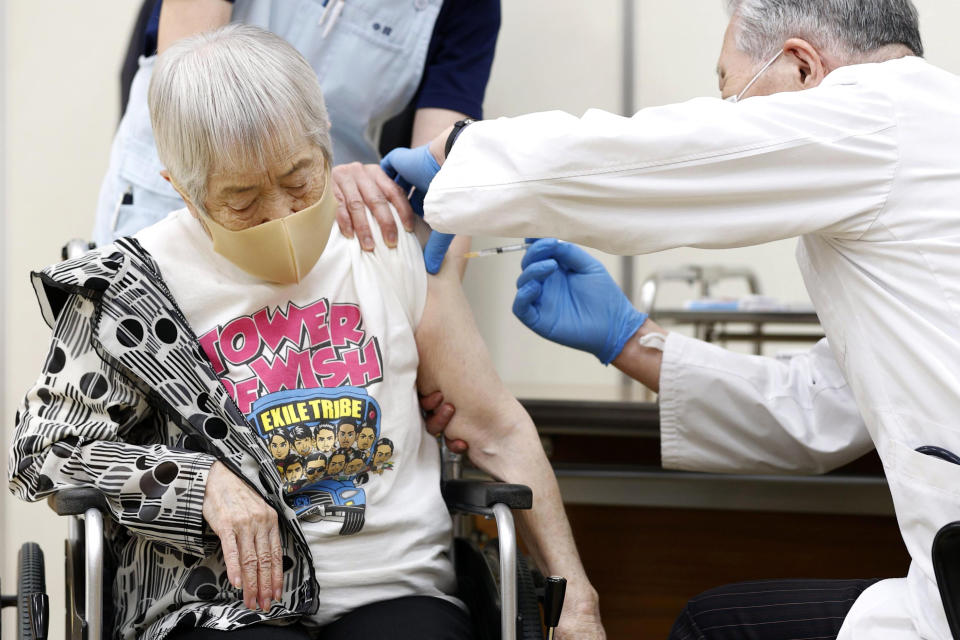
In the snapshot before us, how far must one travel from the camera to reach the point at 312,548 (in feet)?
4.61

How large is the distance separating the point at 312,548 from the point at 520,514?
0.38 metres

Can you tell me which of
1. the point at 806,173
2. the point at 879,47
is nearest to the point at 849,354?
the point at 806,173

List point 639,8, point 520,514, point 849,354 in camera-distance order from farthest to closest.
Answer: point 639,8
point 520,514
point 849,354

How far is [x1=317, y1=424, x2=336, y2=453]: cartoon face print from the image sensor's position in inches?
55.5

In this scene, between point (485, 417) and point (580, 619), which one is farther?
point (485, 417)

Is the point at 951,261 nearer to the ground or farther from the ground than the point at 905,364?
farther from the ground

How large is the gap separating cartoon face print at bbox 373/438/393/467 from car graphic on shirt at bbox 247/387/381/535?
0.01 metres

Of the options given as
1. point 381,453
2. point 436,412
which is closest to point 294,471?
point 381,453

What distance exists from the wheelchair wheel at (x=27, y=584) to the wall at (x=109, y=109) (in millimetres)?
1365

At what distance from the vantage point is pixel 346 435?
1.43 meters

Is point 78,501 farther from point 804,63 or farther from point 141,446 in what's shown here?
point 804,63

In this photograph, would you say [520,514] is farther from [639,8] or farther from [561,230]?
[639,8]

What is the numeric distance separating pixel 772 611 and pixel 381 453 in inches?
26.0

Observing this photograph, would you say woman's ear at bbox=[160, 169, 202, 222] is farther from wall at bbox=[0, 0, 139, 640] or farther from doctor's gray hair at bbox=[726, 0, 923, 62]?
wall at bbox=[0, 0, 139, 640]
